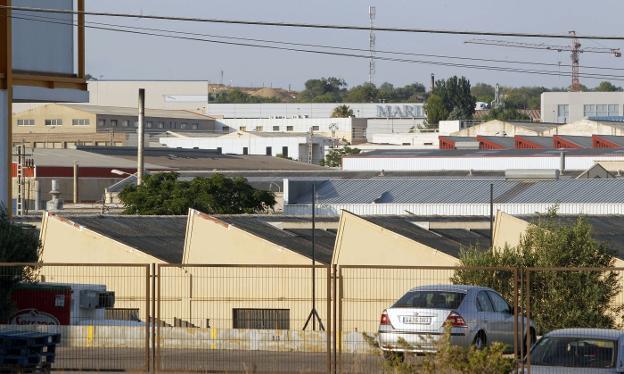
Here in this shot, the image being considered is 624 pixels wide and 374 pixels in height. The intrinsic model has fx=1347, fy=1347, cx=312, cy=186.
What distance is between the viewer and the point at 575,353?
706 inches

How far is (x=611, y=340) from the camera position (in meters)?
17.9

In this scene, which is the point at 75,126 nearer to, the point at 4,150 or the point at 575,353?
the point at 4,150

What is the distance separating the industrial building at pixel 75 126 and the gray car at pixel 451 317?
393ft

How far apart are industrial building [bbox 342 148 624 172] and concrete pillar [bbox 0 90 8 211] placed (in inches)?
2124

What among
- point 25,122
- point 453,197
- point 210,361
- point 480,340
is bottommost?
point 210,361

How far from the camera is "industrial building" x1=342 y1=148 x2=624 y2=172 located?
289 ft

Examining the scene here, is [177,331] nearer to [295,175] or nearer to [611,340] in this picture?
[611,340]

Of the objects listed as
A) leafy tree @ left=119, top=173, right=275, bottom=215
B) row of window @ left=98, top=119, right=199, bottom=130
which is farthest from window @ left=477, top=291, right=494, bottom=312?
row of window @ left=98, top=119, right=199, bottom=130

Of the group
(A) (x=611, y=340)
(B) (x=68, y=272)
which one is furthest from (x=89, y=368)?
(B) (x=68, y=272)

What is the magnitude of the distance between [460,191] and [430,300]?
38.6m

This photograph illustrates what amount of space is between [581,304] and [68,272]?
1547 centimetres

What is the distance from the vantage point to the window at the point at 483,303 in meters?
22.1

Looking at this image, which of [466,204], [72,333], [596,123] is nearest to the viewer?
[72,333]

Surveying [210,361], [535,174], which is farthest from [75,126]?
[210,361]
